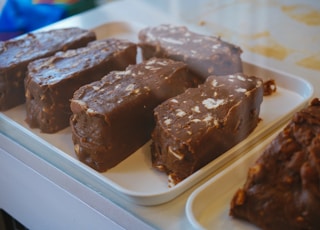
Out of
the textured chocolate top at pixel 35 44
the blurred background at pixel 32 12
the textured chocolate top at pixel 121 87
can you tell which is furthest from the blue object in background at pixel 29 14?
the textured chocolate top at pixel 121 87

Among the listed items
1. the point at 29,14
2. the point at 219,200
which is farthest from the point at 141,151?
the point at 29,14

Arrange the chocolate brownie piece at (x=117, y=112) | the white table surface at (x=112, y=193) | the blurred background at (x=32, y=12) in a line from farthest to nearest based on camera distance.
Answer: the blurred background at (x=32, y=12)
the chocolate brownie piece at (x=117, y=112)
the white table surface at (x=112, y=193)

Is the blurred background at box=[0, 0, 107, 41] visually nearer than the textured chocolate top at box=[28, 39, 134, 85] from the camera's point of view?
No

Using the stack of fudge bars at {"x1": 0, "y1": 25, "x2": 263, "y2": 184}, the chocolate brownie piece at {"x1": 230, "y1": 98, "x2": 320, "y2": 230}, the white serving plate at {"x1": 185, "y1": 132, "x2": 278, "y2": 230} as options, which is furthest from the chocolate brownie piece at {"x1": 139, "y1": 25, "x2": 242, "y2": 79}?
the chocolate brownie piece at {"x1": 230, "y1": 98, "x2": 320, "y2": 230}

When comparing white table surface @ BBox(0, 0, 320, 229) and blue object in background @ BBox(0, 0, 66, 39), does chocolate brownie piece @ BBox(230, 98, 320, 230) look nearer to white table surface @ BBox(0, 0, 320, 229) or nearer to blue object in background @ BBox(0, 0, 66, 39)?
white table surface @ BBox(0, 0, 320, 229)

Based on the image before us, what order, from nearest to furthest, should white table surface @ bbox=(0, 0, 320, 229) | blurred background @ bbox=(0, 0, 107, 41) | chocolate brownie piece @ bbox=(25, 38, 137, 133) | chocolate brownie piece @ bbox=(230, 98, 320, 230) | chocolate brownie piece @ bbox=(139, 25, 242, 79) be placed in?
chocolate brownie piece @ bbox=(230, 98, 320, 230)
white table surface @ bbox=(0, 0, 320, 229)
chocolate brownie piece @ bbox=(25, 38, 137, 133)
chocolate brownie piece @ bbox=(139, 25, 242, 79)
blurred background @ bbox=(0, 0, 107, 41)

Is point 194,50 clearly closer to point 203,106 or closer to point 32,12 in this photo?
point 203,106

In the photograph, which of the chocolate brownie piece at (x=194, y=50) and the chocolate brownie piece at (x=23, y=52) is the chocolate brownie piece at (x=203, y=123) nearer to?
the chocolate brownie piece at (x=194, y=50)
